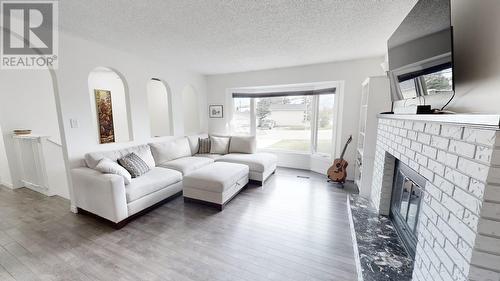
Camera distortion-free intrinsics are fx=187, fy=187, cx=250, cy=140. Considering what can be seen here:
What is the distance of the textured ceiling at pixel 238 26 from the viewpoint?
169 centimetres

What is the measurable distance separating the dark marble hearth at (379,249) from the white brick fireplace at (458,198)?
0.21 m

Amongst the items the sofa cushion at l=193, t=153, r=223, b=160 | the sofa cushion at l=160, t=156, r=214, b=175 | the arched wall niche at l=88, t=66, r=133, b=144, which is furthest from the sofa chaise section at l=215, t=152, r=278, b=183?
the arched wall niche at l=88, t=66, r=133, b=144

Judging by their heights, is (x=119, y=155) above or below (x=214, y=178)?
above

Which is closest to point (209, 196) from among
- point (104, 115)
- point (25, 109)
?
point (25, 109)

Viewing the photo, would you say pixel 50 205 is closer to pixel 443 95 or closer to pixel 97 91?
pixel 97 91

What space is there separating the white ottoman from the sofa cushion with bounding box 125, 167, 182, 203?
0.79ft

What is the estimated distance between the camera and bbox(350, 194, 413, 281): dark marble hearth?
1449 mm

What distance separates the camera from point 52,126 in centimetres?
364

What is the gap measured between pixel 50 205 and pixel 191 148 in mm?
2279

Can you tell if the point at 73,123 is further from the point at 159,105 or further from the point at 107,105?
the point at 107,105

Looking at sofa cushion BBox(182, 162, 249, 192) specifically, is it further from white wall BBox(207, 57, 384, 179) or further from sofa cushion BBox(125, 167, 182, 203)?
white wall BBox(207, 57, 384, 179)

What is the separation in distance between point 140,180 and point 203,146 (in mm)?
1887

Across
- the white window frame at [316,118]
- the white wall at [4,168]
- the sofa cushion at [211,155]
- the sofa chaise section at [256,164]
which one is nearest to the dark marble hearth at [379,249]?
the sofa chaise section at [256,164]

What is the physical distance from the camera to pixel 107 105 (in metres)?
5.17
